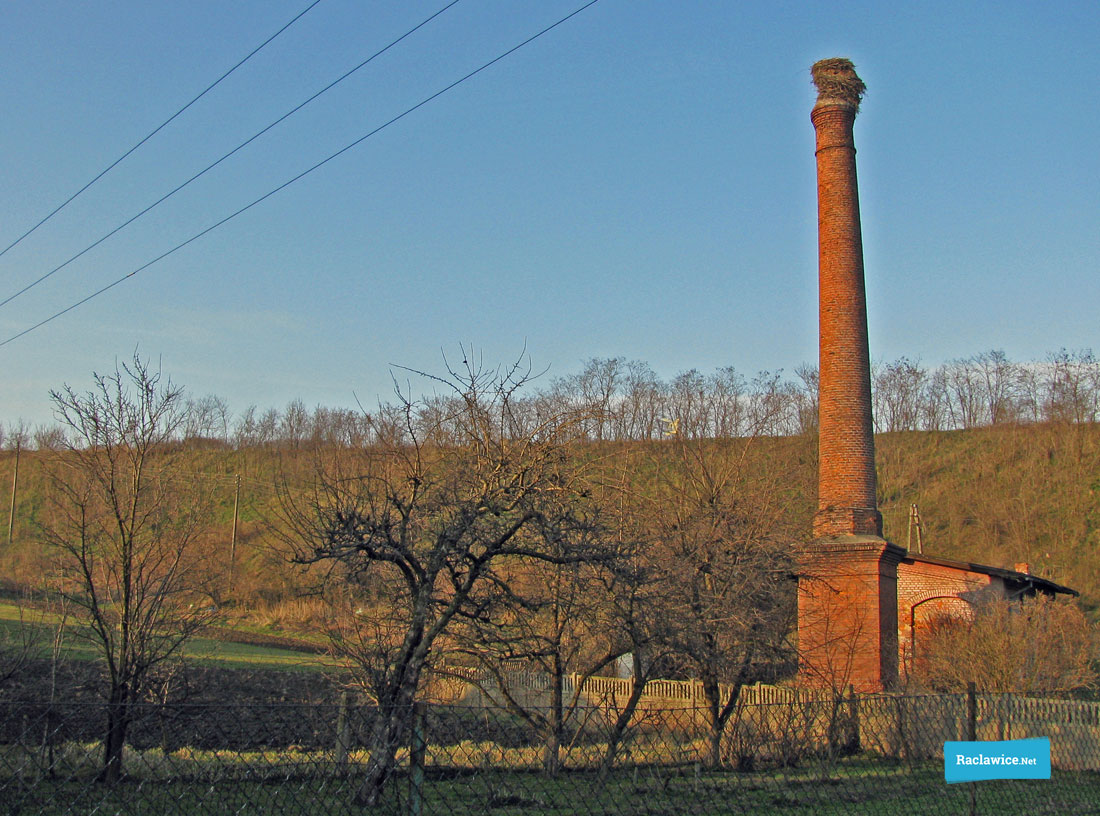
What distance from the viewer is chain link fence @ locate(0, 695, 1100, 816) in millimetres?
6160

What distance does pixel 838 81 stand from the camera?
23.3 m

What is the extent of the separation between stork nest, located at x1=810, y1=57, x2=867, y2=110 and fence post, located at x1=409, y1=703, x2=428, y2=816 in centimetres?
2147

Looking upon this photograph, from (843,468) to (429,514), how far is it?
14.1 metres

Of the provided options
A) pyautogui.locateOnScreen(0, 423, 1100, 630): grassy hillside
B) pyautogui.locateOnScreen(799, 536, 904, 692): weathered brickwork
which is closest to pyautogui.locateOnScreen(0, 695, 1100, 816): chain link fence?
pyautogui.locateOnScreen(799, 536, 904, 692): weathered brickwork

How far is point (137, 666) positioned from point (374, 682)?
4050mm

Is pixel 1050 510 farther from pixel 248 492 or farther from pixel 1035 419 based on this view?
pixel 248 492

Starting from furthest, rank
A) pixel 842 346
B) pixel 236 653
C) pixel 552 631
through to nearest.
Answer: pixel 236 653, pixel 842 346, pixel 552 631

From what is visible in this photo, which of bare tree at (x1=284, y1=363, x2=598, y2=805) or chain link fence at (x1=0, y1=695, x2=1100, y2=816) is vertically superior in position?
bare tree at (x1=284, y1=363, x2=598, y2=805)

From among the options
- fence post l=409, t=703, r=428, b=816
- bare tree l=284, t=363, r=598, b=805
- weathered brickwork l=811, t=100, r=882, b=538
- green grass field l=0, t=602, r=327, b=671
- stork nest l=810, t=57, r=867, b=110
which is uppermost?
stork nest l=810, t=57, r=867, b=110

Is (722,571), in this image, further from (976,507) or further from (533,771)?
(976,507)

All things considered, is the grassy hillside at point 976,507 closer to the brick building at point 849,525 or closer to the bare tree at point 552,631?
the brick building at point 849,525

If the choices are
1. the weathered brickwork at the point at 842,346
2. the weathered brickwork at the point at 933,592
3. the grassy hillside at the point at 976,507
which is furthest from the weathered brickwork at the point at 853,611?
the grassy hillside at the point at 976,507

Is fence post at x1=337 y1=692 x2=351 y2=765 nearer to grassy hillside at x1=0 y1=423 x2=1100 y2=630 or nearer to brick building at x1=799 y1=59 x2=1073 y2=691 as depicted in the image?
brick building at x1=799 y1=59 x2=1073 y2=691

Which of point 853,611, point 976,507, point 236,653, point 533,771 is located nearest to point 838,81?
point 853,611
